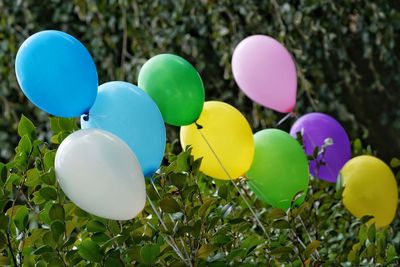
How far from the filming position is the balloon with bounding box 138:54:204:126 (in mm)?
1603

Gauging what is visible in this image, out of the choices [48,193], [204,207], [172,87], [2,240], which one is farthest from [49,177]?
[172,87]

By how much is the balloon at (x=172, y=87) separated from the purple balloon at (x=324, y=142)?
49 cm

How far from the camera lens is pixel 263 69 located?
1933mm

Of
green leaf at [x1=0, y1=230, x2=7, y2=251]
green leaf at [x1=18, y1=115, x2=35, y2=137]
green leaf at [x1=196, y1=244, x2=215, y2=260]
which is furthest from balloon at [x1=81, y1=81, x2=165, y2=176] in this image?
green leaf at [x1=0, y1=230, x2=7, y2=251]

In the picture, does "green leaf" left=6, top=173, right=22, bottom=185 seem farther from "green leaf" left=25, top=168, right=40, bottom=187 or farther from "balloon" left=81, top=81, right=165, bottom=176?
"balloon" left=81, top=81, right=165, bottom=176

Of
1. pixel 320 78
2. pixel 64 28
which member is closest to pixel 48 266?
pixel 320 78

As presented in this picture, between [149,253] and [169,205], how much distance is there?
13 centimetres

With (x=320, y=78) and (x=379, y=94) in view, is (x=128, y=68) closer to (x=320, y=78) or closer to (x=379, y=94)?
(x=320, y=78)

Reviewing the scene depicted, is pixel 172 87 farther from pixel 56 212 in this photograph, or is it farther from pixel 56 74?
pixel 56 212

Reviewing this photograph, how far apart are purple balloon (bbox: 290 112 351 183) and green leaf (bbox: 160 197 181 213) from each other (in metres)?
0.72

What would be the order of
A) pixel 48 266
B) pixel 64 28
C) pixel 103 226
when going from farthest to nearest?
1. pixel 64 28
2. pixel 103 226
3. pixel 48 266

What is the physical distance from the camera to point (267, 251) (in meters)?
1.52

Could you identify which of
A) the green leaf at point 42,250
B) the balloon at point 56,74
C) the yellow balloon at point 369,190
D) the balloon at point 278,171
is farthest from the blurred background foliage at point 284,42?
the green leaf at point 42,250

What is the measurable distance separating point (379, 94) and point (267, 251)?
1880 millimetres
